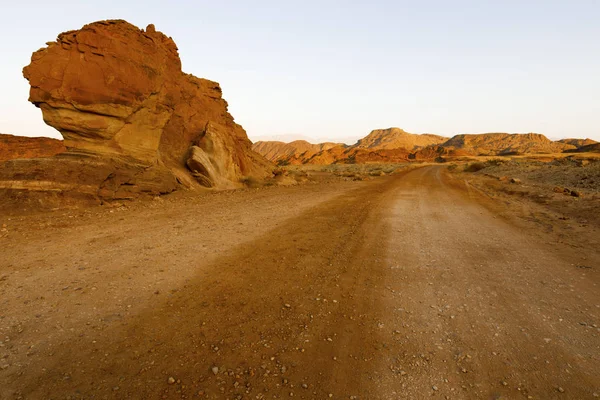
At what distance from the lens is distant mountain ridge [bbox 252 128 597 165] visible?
95.5 metres

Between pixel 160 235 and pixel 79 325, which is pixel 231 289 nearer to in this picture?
pixel 79 325

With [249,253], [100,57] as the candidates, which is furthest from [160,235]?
[100,57]

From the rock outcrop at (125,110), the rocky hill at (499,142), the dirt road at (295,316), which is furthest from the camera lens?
the rocky hill at (499,142)

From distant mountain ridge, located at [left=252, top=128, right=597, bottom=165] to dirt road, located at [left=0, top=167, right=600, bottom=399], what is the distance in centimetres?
8355

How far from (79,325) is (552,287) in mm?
7443

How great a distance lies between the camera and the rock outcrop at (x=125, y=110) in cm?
1320

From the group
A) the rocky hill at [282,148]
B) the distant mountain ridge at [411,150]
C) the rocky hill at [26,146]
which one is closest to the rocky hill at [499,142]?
the distant mountain ridge at [411,150]

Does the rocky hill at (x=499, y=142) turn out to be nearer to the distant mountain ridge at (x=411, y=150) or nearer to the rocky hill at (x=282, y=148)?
the distant mountain ridge at (x=411, y=150)

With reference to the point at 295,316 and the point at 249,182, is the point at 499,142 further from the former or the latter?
the point at 295,316

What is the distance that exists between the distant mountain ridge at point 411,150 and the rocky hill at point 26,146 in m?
63.2

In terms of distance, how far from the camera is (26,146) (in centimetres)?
2952

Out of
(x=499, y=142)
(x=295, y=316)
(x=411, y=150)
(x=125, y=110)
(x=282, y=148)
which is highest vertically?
(x=499, y=142)

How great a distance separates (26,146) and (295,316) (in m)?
36.9

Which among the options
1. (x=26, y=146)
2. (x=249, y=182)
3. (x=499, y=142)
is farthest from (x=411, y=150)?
(x=26, y=146)
